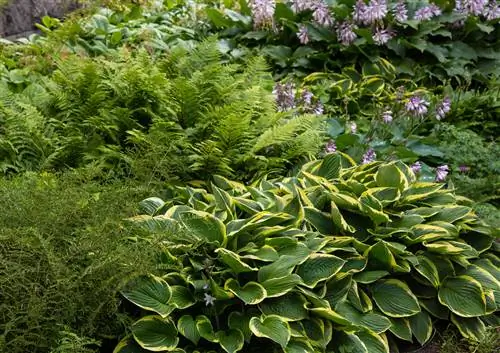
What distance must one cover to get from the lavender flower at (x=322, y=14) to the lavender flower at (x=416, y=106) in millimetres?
1776

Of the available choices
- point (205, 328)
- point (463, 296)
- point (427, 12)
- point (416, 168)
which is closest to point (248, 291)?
point (205, 328)

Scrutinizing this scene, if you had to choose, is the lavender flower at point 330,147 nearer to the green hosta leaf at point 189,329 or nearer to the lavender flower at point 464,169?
the lavender flower at point 464,169

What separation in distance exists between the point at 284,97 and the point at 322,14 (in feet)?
5.79

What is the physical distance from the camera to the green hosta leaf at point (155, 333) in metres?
2.75

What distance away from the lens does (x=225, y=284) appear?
2.90 m

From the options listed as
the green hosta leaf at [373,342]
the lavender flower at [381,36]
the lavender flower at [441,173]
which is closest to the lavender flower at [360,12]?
the lavender flower at [381,36]

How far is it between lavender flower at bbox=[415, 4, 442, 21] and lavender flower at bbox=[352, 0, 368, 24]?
1.78ft

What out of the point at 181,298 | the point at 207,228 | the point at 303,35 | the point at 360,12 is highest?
the point at 207,228

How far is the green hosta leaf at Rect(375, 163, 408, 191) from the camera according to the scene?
377 cm

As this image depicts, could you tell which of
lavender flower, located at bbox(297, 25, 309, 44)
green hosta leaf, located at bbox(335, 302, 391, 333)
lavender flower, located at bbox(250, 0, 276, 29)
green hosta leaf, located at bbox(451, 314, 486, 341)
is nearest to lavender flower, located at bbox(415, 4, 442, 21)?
lavender flower, located at bbox(297, 25, 309, 44)

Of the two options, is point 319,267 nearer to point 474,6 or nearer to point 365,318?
point 365,318

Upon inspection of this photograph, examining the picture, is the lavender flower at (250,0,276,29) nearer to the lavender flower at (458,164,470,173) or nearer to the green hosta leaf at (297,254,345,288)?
the lavender flower at (458,164,470,173)

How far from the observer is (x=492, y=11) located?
6.40 meters

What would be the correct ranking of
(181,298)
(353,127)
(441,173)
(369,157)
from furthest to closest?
(353,127), (369,157), (441,173), (181,298)
